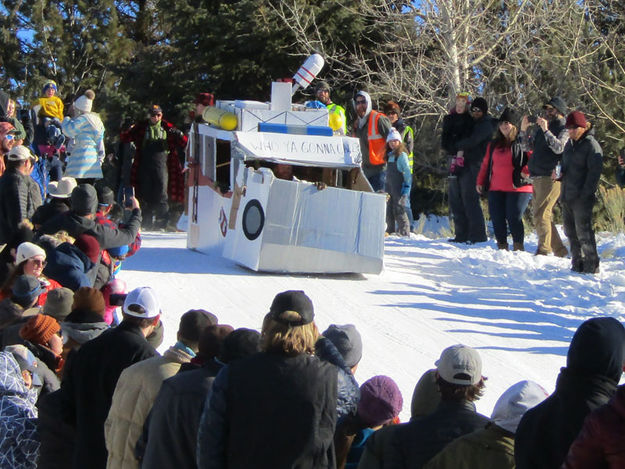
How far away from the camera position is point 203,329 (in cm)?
473

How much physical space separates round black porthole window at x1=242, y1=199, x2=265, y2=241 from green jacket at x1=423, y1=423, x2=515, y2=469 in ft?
24.1

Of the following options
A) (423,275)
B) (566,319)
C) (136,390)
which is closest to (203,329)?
(136,390)

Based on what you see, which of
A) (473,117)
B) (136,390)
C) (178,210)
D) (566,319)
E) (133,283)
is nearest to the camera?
(136,390)

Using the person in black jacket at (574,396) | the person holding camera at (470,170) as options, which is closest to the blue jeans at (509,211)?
the person holding camera at (470,170)

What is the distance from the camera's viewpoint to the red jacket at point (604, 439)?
9.90 ft

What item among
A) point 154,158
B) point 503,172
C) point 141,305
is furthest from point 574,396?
point 154,158

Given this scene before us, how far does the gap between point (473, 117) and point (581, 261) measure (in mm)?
3144

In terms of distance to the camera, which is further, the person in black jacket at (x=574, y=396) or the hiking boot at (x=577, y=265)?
the hiking boot at (x=577, y=265)

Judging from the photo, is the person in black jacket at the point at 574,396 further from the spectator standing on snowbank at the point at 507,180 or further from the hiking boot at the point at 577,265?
→ the spectator standing on snowbank at the point at 507,180

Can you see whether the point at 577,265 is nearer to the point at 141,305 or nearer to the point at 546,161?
the point at 546,161

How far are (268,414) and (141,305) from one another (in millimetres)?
1266

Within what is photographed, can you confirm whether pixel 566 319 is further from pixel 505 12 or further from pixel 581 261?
pixel 505 12

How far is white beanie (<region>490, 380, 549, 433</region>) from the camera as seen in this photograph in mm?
3879

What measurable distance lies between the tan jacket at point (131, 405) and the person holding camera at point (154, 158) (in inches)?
428
